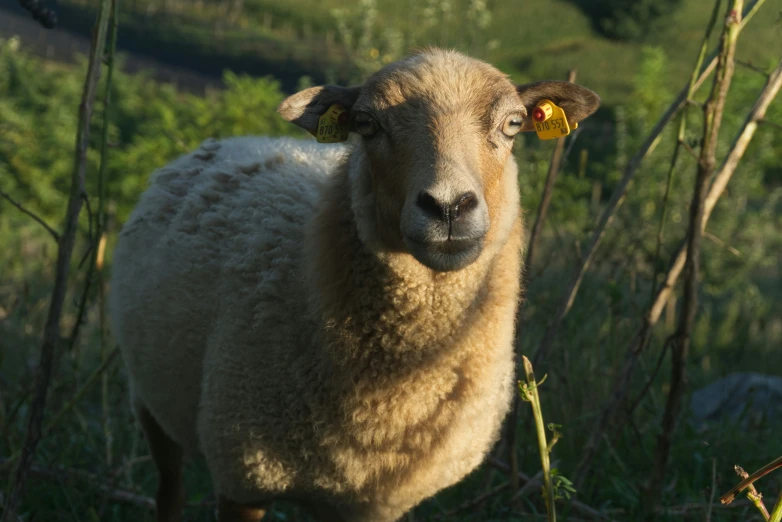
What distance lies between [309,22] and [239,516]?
41.9 feet

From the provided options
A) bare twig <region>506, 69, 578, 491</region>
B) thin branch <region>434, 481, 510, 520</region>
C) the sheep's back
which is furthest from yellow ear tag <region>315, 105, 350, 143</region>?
thin branch <region>434, 481, 510, 520</region>

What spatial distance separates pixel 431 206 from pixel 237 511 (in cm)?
159

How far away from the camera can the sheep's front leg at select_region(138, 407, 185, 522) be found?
12.8ft

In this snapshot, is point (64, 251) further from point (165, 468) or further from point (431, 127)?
point (165, 468)

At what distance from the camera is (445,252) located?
2.57 metres

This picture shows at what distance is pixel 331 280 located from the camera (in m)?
2.91

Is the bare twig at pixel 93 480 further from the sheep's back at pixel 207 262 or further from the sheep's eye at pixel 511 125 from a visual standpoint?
the sheep's eye at pixel 511 125

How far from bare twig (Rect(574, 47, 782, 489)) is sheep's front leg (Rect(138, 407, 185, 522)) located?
2.00 m

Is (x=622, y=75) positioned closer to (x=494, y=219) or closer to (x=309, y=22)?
(x=309, y=22)

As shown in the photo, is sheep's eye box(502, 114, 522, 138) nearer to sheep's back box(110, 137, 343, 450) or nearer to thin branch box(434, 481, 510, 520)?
sheep's back box(110, 137, 343, 450)

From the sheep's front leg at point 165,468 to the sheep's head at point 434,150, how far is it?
6.27 feet

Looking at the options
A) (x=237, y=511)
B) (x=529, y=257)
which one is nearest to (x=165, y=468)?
(x=237, y=511)

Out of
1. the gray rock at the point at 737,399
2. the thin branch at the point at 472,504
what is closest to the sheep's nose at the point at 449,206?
the thin branch at the point at 472,504

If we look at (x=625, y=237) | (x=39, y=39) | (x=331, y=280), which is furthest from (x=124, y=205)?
(x=331, y=280)
